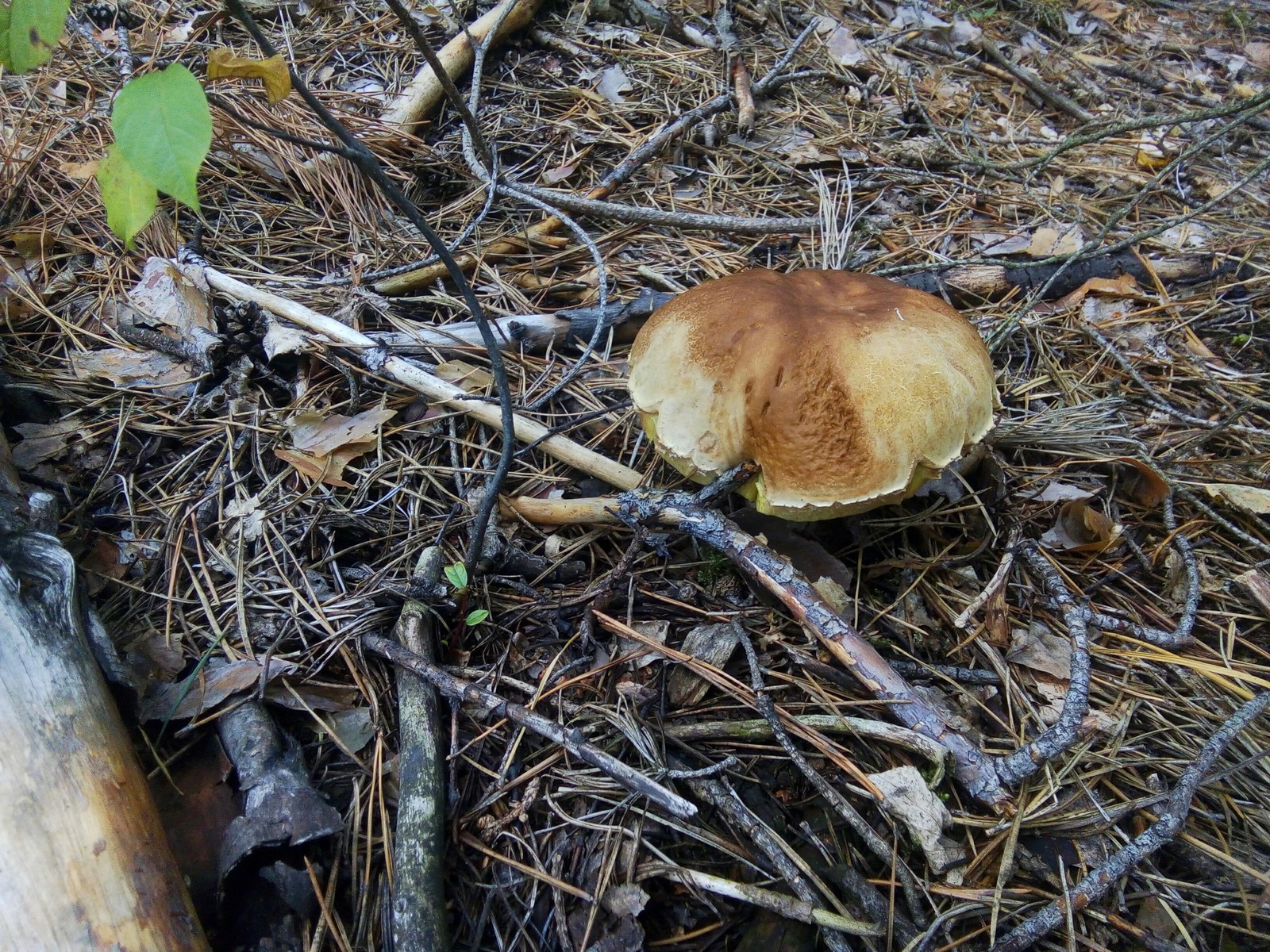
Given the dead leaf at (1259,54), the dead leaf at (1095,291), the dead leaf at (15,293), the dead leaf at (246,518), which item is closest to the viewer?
the dead leaf at (246,518)

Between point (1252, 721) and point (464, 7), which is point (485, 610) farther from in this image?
point (464, 7)

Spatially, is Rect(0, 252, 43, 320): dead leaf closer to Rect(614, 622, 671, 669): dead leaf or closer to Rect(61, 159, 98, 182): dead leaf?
Rect(61, 159, 98, 182): dead leaf

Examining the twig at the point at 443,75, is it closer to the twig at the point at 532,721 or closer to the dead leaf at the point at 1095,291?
the twig at the point at 532,721

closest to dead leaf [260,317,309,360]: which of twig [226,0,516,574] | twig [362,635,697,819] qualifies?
twig [226,0,516,574]

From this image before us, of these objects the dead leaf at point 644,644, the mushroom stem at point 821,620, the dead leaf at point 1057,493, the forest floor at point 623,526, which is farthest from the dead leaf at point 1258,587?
the dead leaf at point 644,644

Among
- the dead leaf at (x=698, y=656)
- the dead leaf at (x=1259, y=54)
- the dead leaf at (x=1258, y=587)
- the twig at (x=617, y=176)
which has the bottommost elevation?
the dead leaf at (x=1259, y=54)

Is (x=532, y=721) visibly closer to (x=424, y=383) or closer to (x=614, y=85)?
(x=424, y=383)

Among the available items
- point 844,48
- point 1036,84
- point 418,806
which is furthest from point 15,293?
point 1036,84

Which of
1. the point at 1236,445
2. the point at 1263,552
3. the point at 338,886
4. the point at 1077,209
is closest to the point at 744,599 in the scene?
the point at 338,886
